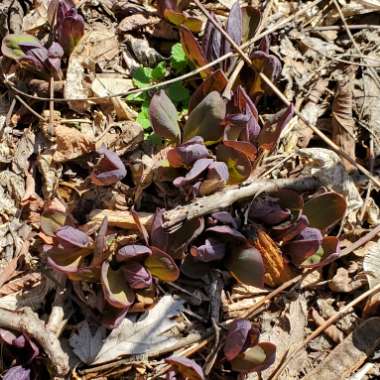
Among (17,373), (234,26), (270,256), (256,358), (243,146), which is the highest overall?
(234,26)

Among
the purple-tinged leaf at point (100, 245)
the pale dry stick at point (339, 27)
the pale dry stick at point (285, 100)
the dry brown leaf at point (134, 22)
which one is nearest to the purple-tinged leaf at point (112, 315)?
the purple-tinged leaf at point (100, 245)

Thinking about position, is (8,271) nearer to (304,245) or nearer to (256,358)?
(256,358)

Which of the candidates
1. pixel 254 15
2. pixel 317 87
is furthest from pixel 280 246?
pixel 254 15

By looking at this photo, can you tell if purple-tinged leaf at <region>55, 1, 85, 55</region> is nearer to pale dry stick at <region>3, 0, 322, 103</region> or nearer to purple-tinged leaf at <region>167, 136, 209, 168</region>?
pale dry stick at <region>3, 0, 322, 103</region>

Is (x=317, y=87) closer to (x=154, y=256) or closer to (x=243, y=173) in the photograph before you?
(x=243, y=173)

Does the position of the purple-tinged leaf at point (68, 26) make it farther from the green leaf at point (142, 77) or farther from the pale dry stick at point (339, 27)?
the pale dry stick at point (339, 27)

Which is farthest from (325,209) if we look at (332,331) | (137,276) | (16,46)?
(16,46)
